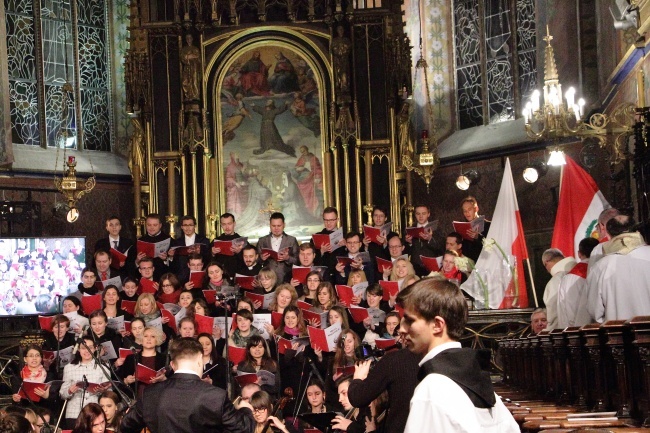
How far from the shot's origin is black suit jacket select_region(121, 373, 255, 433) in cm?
554

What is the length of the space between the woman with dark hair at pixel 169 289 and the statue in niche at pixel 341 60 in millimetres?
5451

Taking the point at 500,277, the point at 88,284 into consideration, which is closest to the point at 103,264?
the point at 88,284

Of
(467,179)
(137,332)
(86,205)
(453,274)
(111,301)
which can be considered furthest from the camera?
(86,205)

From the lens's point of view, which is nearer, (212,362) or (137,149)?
(212,362)

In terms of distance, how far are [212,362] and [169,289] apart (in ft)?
5.57

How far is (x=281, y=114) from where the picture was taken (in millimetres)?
17156

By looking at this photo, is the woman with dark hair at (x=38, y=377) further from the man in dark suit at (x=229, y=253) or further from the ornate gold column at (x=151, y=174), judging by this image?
the ornate gold column at (x=151, y=174)

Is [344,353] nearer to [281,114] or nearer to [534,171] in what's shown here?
[534,171]

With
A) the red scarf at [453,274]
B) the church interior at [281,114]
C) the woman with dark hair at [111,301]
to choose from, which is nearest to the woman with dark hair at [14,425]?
the woman with dark hair at [111,301]

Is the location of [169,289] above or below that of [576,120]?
below

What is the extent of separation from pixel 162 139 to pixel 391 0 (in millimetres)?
3915

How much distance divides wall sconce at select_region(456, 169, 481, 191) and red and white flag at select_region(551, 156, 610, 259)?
7.18ft

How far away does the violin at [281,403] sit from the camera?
769cm

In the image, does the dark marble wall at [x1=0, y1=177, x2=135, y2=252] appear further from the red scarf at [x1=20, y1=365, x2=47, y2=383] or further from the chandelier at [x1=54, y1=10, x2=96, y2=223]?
the red scarf at [x1=20, y1=365, x2=47, y2=383]
